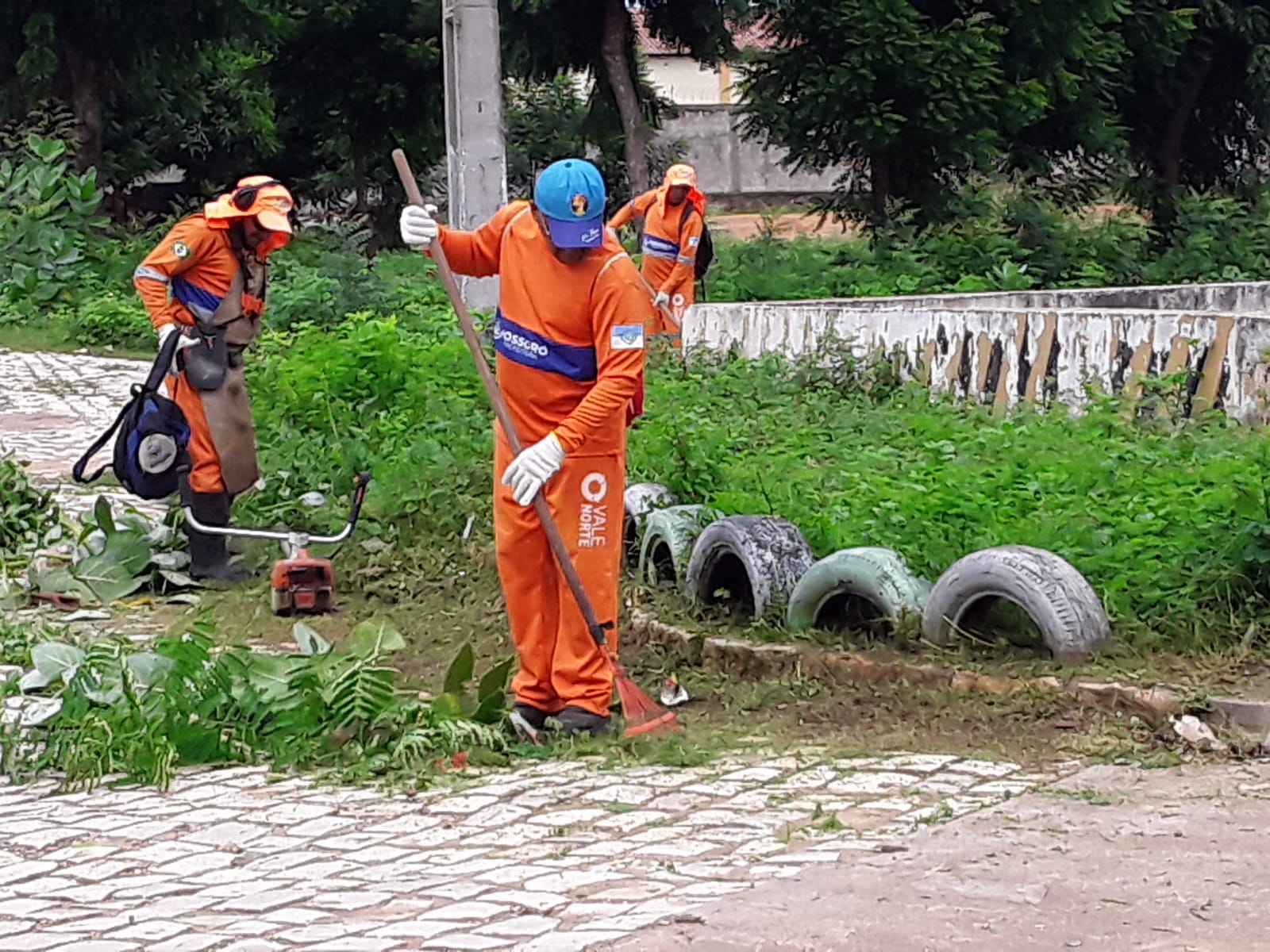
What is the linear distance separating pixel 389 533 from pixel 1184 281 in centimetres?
1442

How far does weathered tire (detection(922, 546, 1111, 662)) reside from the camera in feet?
21.3

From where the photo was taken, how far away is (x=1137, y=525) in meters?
7.12

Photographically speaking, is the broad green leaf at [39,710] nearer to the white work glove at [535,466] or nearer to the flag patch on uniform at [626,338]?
the white work glove at [535,466]

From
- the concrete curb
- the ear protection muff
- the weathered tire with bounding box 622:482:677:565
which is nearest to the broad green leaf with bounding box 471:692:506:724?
the concrete curb

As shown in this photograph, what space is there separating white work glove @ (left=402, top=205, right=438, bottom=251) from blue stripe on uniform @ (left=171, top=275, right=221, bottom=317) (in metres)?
3.10

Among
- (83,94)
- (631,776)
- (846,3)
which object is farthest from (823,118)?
(631,776)

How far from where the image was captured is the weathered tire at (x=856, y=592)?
6945 mm

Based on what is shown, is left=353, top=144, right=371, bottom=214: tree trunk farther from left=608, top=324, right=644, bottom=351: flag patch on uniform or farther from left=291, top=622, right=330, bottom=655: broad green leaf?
left=608, top=324, right=644, bottom=351: flag patch on uniform

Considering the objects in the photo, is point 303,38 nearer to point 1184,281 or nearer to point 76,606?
point 1184,281

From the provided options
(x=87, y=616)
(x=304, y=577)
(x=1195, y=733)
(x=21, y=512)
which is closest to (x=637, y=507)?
(x=304, y=577)

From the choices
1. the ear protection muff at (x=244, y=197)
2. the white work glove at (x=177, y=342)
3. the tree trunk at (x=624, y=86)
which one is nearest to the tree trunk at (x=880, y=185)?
the tree trunk at (x=624, y=86)

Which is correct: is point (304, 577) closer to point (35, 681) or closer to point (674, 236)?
point (35, 681)

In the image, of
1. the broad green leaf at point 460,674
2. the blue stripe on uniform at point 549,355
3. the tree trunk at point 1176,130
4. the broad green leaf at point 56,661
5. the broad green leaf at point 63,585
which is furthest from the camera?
the tree trunk at point 1176,130

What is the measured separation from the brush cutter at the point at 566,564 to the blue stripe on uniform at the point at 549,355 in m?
0.13
